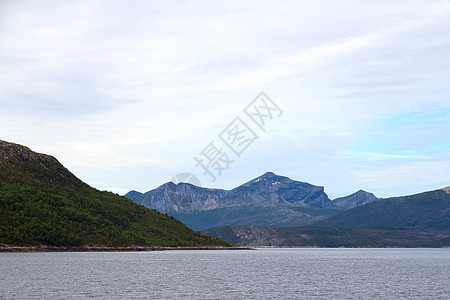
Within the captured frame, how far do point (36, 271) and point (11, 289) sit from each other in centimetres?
5003

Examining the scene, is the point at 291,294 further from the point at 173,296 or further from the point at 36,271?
the point at 36,271

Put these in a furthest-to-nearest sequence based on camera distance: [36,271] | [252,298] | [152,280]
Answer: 1. [36,271]
2. [152,280]
3. [252,298]

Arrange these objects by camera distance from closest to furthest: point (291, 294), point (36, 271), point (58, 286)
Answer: point (291, 294)
point (58, 286)
point (36, 271)

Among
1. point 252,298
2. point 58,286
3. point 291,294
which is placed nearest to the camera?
point 252,298

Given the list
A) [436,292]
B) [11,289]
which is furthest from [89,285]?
[436,292]

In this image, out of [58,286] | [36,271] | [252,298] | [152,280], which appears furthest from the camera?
[36,271]

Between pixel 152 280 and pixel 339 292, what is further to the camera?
pixel 152 280

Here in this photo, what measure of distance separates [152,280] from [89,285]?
73.1 feet

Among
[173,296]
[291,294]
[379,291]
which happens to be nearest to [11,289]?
[173,296]

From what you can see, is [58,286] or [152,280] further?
[152,280]

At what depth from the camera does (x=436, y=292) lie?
11706 cm

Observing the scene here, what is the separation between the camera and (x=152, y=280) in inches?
5497

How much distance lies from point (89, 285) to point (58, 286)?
7.33 m

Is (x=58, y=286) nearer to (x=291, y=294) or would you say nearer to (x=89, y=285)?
(x=89, y=285)
